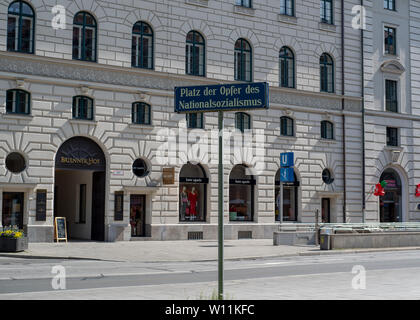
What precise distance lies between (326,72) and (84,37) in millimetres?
16569

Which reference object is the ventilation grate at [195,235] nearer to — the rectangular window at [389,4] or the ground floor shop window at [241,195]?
the ground floor shop window at [241,195]

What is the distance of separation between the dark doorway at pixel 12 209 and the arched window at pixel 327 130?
19.7m

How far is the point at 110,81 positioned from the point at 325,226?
1336cm

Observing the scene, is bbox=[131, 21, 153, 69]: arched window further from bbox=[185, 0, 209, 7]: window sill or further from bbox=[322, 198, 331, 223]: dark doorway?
bbox=[322, 198, 331, 223]: dark doorway

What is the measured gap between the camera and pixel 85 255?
84.5 ft

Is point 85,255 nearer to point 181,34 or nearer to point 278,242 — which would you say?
point 278,242

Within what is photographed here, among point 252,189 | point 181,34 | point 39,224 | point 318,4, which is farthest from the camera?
point 318,4

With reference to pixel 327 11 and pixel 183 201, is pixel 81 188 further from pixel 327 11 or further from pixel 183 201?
pixel 327 11

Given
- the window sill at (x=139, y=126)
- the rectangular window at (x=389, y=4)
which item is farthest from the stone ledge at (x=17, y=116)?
the rectangular window at (x=389, y=4)

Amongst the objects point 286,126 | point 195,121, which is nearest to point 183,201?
point 195,121

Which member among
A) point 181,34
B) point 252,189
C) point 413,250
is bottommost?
point 413,250

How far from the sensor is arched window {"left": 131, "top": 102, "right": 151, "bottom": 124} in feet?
112
